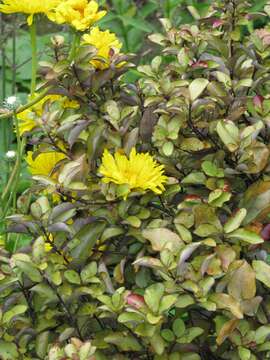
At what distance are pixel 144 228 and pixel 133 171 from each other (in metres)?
0.10

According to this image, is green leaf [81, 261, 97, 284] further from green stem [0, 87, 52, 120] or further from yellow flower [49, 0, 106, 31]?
yellow flower [49, 0, 106, 31]

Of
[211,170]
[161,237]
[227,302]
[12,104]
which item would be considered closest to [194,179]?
[211,170]

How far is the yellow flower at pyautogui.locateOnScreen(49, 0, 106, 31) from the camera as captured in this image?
1808 millimetres

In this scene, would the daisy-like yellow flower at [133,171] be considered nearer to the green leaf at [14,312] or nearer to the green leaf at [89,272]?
the green leaf at [89,272]

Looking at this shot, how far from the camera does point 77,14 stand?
1819mm

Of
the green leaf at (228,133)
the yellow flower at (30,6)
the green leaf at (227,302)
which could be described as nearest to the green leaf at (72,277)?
the green leaf at (227,302)

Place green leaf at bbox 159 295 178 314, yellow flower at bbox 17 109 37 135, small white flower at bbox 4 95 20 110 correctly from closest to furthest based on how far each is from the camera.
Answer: green leaf at bbox 159 295 178 314, yellow flower at bbox 17 109 37 135, small white flower at bbox 4 95 20 110

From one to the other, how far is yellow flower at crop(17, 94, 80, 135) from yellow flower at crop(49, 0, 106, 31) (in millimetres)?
149

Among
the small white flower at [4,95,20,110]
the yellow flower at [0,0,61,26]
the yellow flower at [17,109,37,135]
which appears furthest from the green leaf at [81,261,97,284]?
the yellow flower at [0,0,61,26]

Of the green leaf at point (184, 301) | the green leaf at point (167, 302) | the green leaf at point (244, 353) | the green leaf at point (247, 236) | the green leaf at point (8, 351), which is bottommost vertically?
the green leaf at point (8, 351)

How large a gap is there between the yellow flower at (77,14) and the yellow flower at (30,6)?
10 cm

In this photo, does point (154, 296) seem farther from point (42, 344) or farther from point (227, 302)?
point (42, 344)

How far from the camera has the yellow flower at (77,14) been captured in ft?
5.93

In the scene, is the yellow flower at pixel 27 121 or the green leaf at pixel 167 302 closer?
the green leaf at pixel 167 302
